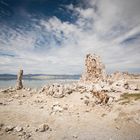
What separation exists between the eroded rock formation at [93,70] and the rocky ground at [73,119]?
8.40m

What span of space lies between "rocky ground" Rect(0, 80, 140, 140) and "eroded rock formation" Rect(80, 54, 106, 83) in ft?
27.5

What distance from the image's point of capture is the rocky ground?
13.5 metres

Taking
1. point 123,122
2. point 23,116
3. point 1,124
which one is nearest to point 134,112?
point 123,122

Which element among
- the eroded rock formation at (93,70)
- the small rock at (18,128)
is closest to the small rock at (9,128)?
the small rock at (18,128)

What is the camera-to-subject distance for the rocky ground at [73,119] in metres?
13.5

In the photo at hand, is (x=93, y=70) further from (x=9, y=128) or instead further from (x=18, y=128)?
(x=9, y=128)

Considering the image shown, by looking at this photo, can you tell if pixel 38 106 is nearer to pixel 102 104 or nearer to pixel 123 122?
pixel 102 104

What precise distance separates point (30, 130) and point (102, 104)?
30.2ft

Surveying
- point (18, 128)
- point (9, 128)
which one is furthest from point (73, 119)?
point (9, 128)

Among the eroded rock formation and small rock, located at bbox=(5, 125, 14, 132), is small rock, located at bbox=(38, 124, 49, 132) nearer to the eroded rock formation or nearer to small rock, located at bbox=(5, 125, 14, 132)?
small rock, located at bbox=(5, 125, 14, 132)

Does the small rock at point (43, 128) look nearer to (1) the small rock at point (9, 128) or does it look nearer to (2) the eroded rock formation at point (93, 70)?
(1) the small rock at point (9, 128)

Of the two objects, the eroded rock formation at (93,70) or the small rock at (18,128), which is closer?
the small rock at (18,128)

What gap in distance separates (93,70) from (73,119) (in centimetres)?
1670

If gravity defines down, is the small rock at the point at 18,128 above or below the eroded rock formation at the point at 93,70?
below
